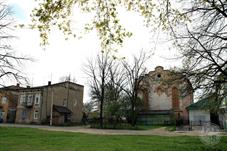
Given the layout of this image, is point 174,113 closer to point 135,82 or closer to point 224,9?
point 135,82

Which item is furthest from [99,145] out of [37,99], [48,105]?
[37,99]

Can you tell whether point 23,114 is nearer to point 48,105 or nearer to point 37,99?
point 37,99

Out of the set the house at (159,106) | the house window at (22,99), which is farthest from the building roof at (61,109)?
the house at (159,106)

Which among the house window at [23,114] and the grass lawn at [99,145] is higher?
the house window at [23,114]

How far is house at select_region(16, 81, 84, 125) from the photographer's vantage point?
48344 millimetres

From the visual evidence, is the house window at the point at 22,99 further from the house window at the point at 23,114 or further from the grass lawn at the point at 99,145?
the grass lawn at the point at 99,145

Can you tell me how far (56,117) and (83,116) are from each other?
12.4m

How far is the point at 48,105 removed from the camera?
4972 cm

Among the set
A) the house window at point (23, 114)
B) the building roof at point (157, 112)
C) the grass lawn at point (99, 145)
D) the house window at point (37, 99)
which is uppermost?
the house window at point (37, 99)

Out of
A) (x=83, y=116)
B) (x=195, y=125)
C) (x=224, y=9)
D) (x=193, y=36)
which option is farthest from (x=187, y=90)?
(x=83, y=116)

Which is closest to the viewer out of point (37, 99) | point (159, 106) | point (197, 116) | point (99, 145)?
point (99, 145)

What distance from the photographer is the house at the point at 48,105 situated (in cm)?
4834

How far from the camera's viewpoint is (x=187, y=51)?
11820mm

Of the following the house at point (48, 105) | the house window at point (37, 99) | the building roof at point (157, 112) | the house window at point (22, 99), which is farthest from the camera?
the house window at point (22, 99)
